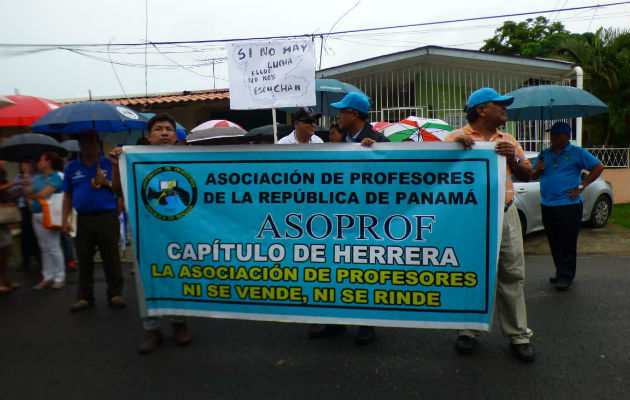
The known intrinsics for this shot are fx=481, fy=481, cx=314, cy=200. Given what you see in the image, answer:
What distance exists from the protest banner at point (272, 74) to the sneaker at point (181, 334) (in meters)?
2.04

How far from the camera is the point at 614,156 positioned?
12.1m

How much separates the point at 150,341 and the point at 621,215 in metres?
10.0

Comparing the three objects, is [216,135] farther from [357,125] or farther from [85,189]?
[357,125]

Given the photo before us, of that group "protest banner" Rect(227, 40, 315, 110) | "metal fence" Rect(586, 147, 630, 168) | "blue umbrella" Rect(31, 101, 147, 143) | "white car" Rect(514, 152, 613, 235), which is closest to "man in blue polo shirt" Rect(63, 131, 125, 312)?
"blue umbrella" Rect(31, 101, 147, 143)

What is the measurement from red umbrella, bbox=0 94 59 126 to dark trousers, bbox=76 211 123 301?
1677mm

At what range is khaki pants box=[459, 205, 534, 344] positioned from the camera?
3188mm

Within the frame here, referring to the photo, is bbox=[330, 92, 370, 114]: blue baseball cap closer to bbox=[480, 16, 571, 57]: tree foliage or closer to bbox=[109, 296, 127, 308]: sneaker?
bbox=[109, 296, 127, 308]: sneaker

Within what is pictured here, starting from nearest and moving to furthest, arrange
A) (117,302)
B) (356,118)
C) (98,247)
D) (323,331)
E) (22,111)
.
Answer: (356,118)
(323,331)
(98,247)
(117,302)
(22,111)

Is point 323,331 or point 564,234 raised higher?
point 564,234

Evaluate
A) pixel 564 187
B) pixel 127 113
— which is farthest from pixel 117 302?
pixel 564 187

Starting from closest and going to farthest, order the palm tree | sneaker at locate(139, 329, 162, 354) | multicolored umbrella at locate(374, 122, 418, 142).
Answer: sneaker at locate(139, 329, 162, 354), multicolored umbrella at locate(374, 122, 418, 142), the palm tree

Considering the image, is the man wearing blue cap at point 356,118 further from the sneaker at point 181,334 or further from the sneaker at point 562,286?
the sneaker at point 562,286

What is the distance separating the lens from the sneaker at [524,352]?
3195mm

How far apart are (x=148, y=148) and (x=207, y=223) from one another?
2.21ft
